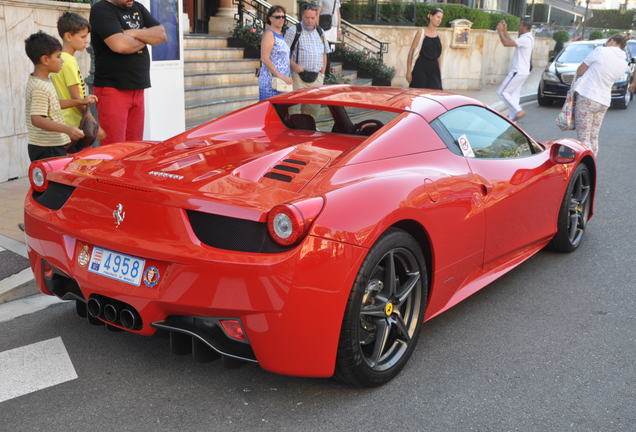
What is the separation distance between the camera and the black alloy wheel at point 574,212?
5.25m

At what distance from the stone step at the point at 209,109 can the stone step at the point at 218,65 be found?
2.96ft

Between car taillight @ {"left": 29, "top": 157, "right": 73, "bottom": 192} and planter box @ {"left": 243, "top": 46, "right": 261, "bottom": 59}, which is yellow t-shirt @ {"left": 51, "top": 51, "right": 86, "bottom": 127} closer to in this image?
car taillight @ {"left": 29, "top": 157, "right": 73, "bottom": 192}

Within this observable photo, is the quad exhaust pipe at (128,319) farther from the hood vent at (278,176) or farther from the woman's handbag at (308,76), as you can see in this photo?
the woman's handbag at (308,76)

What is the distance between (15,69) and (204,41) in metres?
6.40

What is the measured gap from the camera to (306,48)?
26.1 ft

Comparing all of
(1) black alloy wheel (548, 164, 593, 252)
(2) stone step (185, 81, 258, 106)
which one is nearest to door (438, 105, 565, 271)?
(1) black alloy wheel (548, 164, 593, 252)

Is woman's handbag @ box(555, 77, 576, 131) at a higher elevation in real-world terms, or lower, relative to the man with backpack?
lower

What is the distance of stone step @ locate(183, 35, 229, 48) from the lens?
12.6 metres

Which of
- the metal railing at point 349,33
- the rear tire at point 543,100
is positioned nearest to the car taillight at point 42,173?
the metal railing at point 349,33

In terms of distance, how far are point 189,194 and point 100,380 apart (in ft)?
3.39

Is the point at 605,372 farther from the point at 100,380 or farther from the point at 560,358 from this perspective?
the point at 100,380

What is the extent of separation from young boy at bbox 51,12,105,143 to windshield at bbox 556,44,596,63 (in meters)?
14.8

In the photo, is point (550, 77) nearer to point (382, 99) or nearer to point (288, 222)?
point (382, 99)

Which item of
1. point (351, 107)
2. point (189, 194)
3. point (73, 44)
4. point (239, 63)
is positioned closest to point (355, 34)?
point (239, 63)
